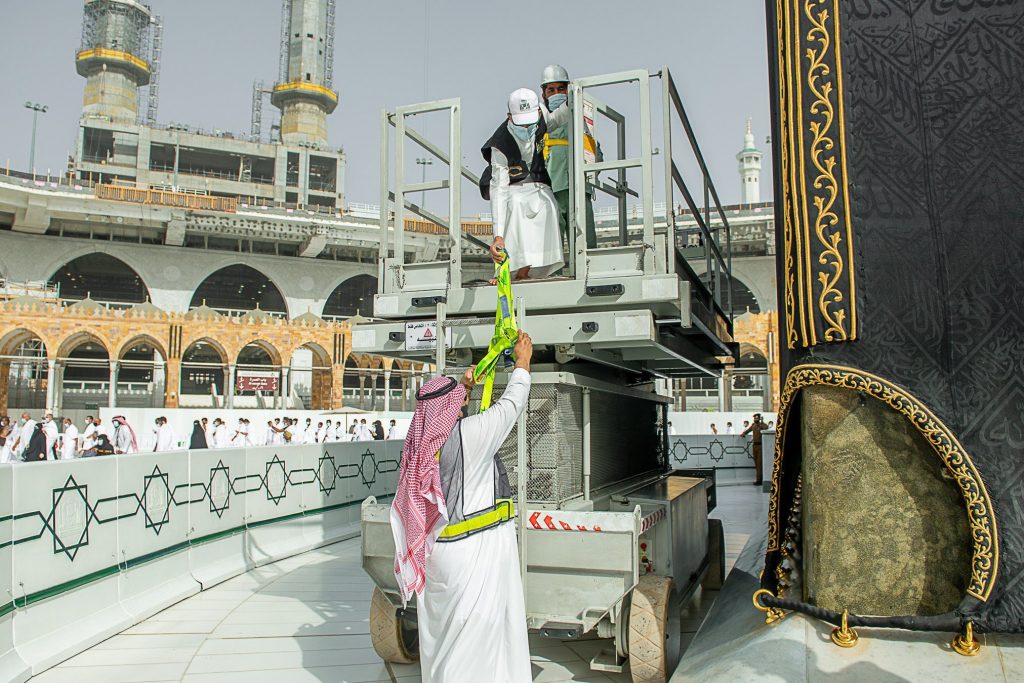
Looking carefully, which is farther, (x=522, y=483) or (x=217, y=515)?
(x=217, y=515)

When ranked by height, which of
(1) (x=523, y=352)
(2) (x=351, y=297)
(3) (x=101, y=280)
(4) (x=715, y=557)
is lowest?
(4) (x=715, y=557)

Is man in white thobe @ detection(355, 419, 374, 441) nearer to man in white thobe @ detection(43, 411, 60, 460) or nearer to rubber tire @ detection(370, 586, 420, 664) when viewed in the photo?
man in white thobe @ detection(43, 411, 60, 460)

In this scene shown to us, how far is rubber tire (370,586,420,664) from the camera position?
504 centimetres

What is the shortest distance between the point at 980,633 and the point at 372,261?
48211mm

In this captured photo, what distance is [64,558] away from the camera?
5676 millimetres

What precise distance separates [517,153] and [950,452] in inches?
138

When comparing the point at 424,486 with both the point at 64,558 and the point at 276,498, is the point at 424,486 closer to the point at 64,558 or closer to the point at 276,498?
the point at 64,558

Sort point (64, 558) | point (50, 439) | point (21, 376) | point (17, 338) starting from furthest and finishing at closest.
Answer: point (21, 376)
point (17, 338)
point (50, 439)
point (64, 558)

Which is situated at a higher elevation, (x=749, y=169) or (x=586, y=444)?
(x=749, y=169)

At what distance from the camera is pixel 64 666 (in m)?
5.26

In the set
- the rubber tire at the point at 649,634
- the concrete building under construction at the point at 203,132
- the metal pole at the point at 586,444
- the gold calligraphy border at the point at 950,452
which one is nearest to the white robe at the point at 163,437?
the metal pole at the point at 586,444

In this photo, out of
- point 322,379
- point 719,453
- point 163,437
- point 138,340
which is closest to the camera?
point 163,437

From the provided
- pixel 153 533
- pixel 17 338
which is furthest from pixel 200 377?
pixel 153 533

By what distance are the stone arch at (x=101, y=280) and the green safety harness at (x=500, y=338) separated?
50.9 metres
